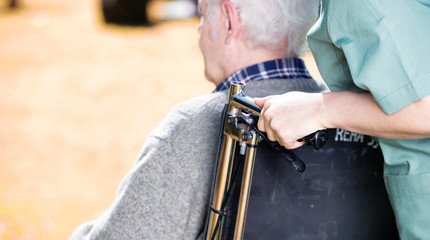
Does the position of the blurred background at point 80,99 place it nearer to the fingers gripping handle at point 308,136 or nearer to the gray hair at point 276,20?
the gray hair at point 276,20

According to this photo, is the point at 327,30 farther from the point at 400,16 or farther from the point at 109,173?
the point at 109,173

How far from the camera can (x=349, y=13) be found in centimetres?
103

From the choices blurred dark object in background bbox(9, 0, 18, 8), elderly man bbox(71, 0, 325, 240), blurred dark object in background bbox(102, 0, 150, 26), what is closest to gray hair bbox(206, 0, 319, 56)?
elderly man bbox(71, 0, 325, 240)

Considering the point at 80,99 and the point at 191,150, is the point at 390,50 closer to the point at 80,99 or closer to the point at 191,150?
the point at 191,150

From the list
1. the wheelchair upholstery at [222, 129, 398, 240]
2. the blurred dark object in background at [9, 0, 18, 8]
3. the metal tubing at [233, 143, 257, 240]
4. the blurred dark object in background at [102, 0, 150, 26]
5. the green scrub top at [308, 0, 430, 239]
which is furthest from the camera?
the blurred dark object in background at [9, 0, 18, 8]

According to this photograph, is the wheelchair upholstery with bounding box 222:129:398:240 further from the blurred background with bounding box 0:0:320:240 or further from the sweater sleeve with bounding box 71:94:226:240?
the blurred background with bounding box 0:0:320:240

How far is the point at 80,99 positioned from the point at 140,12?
4.65 metres

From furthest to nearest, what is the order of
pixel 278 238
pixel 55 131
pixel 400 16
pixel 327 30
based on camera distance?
pixel 55 131, pixel 278 238, pixel 327 30, pixel 400 16

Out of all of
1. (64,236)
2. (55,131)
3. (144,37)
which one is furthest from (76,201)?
(144,37)

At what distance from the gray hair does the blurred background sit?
2212 mm

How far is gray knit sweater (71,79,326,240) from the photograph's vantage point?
140 centimetres

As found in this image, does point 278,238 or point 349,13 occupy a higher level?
point 349,13

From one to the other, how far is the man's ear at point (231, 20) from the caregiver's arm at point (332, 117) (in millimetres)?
498

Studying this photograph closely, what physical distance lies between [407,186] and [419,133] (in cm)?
22
